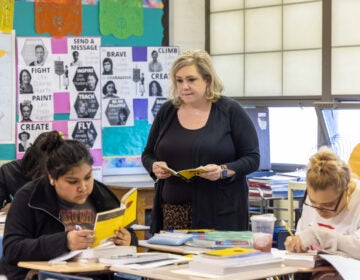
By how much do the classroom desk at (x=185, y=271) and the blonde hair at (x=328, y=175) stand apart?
1.33ft

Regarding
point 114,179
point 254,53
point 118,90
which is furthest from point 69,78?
point 254,53

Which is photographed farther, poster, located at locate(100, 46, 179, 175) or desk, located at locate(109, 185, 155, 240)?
poster, located at locate(100, 46, 179, 175)

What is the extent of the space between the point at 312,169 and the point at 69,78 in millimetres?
4263

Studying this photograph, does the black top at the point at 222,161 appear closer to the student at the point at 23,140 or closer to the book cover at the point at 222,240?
the book cover at the point at 222,240

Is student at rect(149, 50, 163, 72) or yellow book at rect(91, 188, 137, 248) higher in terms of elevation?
student at rect(149, 50, 163, 72)

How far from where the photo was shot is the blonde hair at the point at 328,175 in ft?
11.4

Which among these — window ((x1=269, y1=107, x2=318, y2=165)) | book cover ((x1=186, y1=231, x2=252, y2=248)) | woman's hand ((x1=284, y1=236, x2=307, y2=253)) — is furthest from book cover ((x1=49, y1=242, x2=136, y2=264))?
window ((x1=269, y1=107, x2=318, y2=165))

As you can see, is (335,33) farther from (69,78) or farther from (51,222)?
(51,222)

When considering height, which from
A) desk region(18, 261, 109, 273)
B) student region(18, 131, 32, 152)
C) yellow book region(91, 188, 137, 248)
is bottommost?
desk region(18, 261, 109, 273)

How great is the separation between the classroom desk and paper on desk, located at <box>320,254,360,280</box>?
159 mm

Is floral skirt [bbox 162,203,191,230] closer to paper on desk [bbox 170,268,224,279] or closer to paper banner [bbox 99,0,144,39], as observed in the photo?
paper on desk [bbox 170,268,224,279]

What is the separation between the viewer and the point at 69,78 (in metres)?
7.41

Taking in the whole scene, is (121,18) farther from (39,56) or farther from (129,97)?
(39,56)

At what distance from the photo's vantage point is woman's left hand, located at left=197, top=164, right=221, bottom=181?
440 centimetres
